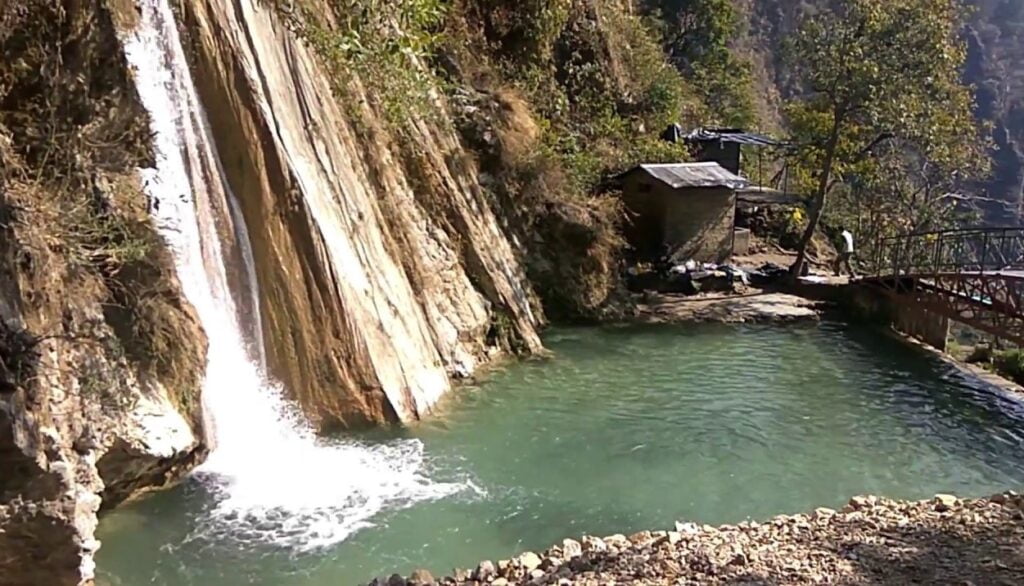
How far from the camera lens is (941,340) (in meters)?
16.9

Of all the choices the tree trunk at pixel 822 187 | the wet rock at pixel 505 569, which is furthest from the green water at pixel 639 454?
the tree trunk at pixel 822 187

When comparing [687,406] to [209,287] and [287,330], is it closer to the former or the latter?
[287,330]

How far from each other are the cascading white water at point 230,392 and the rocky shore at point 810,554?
6.70ft

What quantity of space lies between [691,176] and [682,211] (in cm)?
83

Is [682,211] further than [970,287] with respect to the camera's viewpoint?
Yes

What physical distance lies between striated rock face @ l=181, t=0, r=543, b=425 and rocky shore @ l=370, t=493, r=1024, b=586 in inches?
159

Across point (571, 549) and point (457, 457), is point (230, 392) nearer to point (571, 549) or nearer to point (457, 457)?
point (457, 457)

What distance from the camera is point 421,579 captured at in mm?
6762

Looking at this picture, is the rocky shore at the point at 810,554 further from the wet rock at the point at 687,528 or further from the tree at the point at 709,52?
the tree at the point at 709,52

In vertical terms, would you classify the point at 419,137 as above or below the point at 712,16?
below

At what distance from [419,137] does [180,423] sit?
773 centimetres

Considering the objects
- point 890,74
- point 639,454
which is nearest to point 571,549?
point 639,454

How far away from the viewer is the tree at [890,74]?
63.5ft

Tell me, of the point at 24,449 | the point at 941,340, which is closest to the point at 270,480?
the point at 24,449
